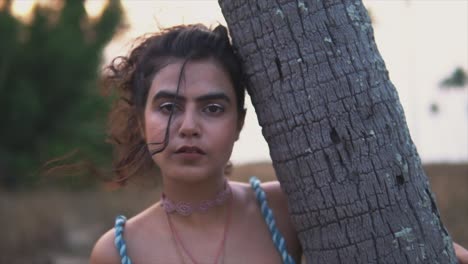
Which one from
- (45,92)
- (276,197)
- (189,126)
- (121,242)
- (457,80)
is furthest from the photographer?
(457,80)

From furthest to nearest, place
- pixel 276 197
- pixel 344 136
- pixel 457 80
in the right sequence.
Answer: pixel 457 80
pixel 276 197
pixel 344 136

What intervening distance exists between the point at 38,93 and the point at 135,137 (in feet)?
39.1

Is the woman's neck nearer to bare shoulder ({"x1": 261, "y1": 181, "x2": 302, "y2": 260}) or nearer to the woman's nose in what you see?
bare shoulder ({"x1": 261, "y1": 181, "x2": 302, "y2": 260})

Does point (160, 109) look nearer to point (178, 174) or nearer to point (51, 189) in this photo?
point (178, 174)

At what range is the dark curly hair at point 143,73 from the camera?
2.42 metres

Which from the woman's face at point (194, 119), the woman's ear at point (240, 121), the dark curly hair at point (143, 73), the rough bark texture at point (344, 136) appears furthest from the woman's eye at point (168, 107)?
the rough bark texture at point (344, 136)

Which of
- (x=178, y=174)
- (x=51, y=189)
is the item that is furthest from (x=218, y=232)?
(x=51, y=189)

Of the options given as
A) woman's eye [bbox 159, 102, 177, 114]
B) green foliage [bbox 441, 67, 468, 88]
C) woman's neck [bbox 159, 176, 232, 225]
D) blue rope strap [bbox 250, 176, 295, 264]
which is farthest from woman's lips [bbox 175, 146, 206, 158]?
green foliage [bbox 441, 67, 468, 88]

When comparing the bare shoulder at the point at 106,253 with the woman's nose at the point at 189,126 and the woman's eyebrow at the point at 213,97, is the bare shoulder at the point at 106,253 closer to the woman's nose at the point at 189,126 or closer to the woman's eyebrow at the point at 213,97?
the woman's nose at the point at 189,126

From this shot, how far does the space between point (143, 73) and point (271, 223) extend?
2.58 ft

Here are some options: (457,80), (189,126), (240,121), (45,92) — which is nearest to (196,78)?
(189,126)

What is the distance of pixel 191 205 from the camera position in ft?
8.48

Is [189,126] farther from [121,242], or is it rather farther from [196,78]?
[121,242]

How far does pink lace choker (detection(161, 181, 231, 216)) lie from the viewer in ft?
8.48
